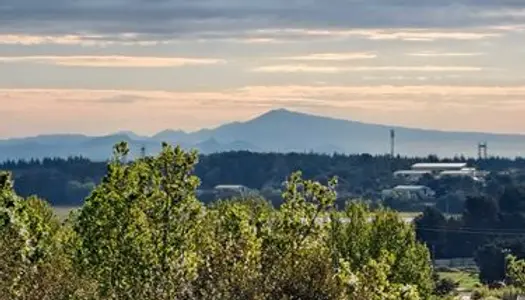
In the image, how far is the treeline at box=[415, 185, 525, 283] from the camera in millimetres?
142000

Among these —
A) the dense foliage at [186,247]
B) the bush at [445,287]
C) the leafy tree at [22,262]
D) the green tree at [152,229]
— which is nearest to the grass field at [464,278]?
the bush at [445,287]

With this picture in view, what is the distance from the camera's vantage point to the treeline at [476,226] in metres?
142

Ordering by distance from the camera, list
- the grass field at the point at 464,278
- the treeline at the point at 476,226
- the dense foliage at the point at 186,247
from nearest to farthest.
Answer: the dense foliage at the point at 186,247, the grass field at the point at 464,278, the treeline at the point at 476,226

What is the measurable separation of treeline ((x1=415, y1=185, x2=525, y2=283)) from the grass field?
342 centimetres

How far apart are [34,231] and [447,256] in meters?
105

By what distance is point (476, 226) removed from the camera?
5925 inches

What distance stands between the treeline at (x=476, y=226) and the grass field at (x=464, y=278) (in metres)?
3.42

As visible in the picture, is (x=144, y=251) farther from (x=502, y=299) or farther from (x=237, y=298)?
(x=502, y=299)

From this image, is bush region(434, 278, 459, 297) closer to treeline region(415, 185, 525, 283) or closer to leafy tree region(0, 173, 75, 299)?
treeline region(415, 185, 525, 283)

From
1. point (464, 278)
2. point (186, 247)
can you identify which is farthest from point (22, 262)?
point (464, 278)

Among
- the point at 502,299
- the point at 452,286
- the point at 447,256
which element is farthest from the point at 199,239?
the point at 447,256

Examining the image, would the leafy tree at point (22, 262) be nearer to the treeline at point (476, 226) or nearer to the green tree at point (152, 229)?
the green tree at point (152, 229)

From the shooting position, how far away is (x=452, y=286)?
9500cm

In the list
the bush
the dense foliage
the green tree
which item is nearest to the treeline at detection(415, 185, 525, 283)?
the bush
